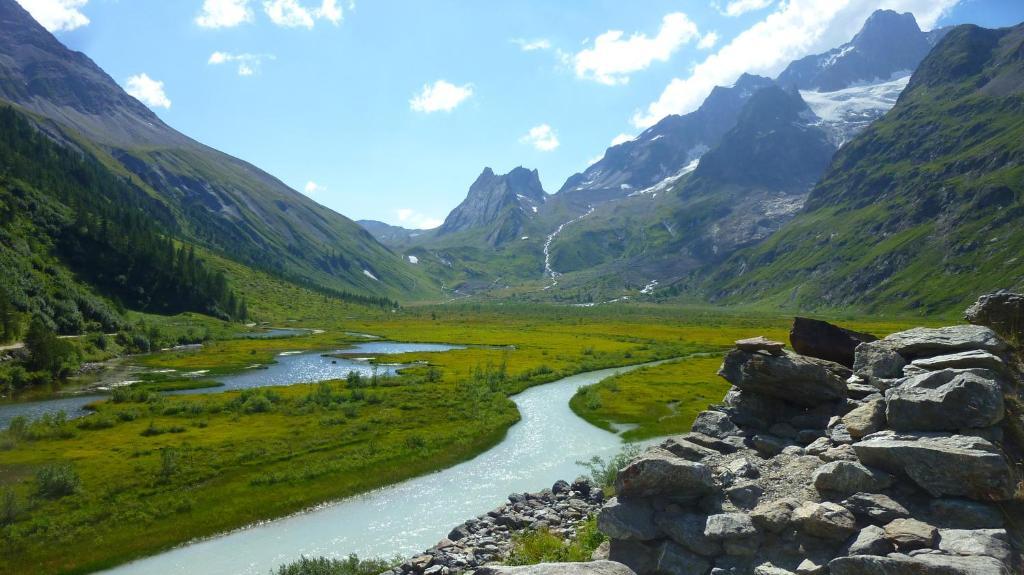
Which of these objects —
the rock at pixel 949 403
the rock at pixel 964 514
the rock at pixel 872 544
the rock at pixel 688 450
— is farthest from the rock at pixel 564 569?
the rock at pixel 949 403

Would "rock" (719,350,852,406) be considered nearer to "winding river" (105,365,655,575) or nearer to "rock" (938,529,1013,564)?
"rock" (938,529,1013,564)

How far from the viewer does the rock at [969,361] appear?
1762 cm

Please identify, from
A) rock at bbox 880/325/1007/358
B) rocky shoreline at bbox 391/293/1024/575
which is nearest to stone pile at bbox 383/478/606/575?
rocky shoreline at bbox 391/293/1024/575

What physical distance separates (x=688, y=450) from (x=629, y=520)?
5.17m

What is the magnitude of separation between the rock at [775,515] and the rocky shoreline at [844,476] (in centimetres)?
5

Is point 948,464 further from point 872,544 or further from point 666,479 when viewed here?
point 666,479

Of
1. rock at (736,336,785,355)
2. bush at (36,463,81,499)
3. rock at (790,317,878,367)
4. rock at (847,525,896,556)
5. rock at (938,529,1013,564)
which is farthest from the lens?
bush at (36,463,81,499)

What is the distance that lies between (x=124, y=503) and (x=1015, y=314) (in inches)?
1951

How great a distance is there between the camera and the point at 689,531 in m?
16.4

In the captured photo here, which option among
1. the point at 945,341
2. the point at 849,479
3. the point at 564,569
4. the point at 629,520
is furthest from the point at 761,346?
the point at 564,569

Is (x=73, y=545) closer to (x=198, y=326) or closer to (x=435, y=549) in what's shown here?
(x=435, y=549)

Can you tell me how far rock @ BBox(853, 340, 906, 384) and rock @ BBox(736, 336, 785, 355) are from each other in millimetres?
3240

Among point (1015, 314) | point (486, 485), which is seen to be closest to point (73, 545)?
point (486, 485)

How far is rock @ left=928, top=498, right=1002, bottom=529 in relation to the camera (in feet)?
44.1
